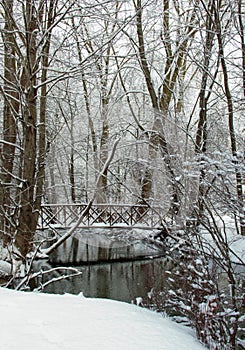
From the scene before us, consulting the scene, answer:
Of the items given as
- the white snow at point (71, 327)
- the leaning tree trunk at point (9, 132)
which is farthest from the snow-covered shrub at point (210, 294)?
the leaning tree trunk at point (9, 132)

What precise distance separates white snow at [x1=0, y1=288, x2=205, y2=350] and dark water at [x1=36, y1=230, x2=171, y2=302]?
8.40 feet

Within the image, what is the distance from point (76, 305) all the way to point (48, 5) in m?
4.01

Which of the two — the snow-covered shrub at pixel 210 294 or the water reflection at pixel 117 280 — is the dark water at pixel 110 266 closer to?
the water reflection at pixel 117 280

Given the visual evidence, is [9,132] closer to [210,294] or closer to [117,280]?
[117,280]

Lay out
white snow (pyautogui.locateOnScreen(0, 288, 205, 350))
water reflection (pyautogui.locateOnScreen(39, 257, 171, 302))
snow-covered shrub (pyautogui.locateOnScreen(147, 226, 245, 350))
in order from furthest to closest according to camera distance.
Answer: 1. water reflection (pyautogui.locateOnScreen(39, 257, 171, 302))
2. snow-covered shrub (pyautogui.locateOnScreen(147, 226, 245, 350))
3. white snow (pyautogui.locateOnScreen(0, 288, 205, 350))

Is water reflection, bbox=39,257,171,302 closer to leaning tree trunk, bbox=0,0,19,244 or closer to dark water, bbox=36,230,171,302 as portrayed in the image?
dark water, bbox=36,230,171,302

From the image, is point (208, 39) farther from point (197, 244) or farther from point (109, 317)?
point (109, 317)

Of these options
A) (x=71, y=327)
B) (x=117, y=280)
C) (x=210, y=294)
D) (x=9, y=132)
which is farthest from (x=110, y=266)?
(x=71, y=327)

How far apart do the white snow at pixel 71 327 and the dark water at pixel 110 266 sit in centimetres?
256

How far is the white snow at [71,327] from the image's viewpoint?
199 cm

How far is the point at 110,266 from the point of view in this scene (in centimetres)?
977

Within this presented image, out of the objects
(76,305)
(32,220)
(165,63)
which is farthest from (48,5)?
(165,63)

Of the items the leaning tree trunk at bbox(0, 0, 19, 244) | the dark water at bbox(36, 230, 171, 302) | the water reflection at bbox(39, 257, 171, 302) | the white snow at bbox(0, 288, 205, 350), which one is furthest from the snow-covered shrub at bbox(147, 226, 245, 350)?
the leaning tree trunk at bbox(0, 0, 19, 244)

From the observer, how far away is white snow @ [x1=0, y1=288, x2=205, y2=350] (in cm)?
199
